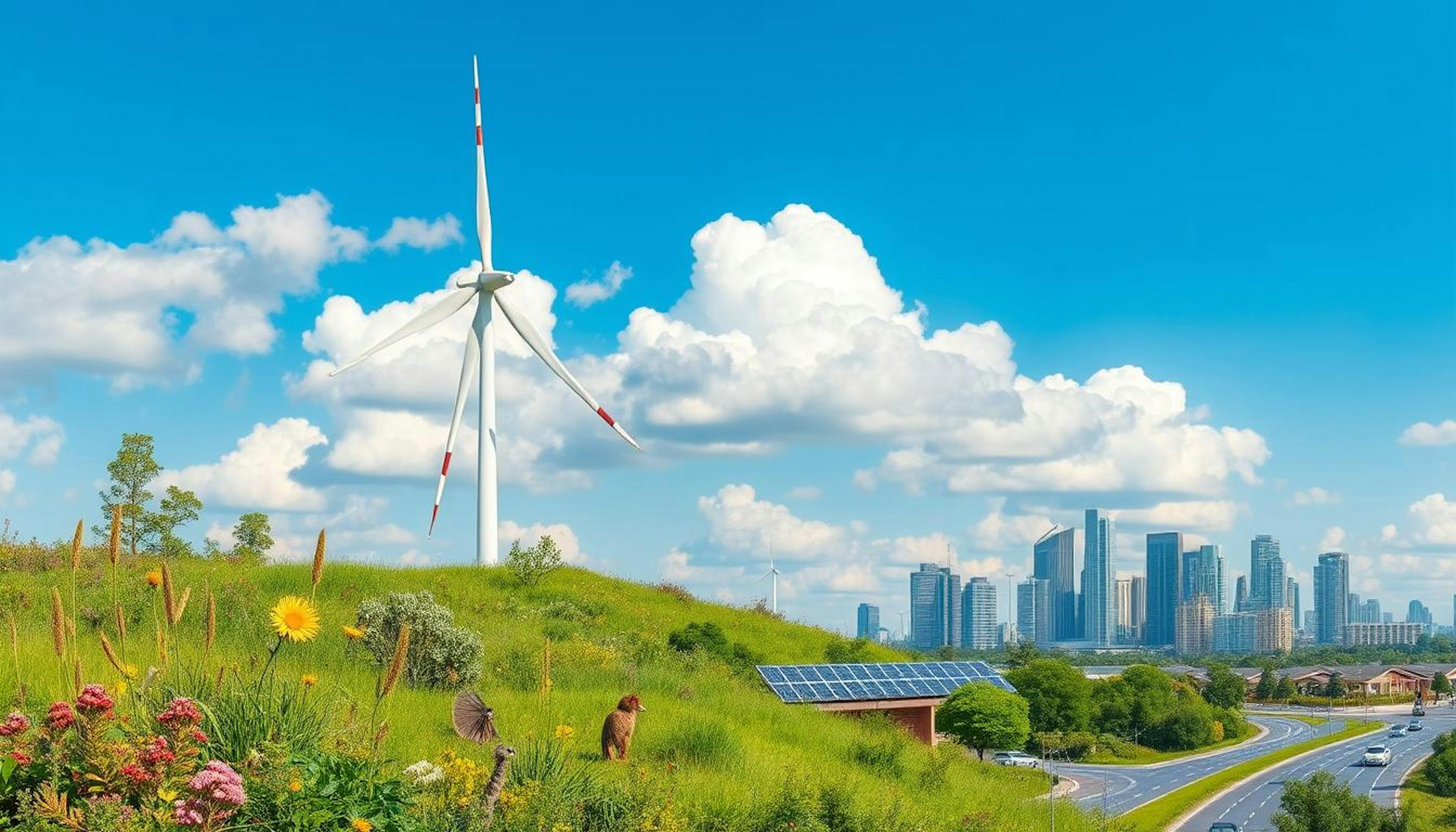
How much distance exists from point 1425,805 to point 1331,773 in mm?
7187

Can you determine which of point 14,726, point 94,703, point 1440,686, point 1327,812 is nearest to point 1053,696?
point 1327,812

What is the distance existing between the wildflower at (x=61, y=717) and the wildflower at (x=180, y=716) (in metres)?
0.54

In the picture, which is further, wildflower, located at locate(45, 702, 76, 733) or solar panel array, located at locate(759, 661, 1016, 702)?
solar panel array, located at locate(759, 661, 1016, 702)

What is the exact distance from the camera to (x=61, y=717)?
7340 mm

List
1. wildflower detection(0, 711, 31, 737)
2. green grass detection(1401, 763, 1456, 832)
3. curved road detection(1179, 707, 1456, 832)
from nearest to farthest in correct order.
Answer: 1. wildflower detection(0, 711, 31, 737)
2. curved road detection(1179, 707, 1456, 832)
3. green grass detection(1401, 763, 1456, 832)

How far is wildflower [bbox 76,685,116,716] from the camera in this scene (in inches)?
280

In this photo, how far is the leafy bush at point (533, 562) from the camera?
39125mm

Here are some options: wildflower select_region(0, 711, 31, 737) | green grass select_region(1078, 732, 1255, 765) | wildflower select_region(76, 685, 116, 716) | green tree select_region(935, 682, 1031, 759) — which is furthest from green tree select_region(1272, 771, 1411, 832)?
wildflower select_region(76, 685, 116, 716)

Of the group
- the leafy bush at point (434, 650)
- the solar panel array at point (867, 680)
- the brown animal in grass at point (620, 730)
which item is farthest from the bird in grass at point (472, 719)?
the solar panel array at point (867, 680)

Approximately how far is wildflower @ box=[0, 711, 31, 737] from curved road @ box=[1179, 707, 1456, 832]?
2330 inches

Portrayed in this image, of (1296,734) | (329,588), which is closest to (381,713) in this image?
(329,588)

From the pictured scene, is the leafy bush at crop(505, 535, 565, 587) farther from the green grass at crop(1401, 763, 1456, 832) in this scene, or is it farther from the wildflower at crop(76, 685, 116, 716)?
the green grass at crop(1401, 763, 1456, 832)

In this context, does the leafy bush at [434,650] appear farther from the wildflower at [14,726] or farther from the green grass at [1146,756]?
the green grass at [1146,756]

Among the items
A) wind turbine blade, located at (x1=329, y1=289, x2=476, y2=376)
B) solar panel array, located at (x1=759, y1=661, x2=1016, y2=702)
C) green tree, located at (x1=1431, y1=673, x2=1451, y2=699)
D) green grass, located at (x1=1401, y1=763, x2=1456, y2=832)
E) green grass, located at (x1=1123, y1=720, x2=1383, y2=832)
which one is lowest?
green tree, located at (x1=1431, y1=673, x2=1451, y2=699)
